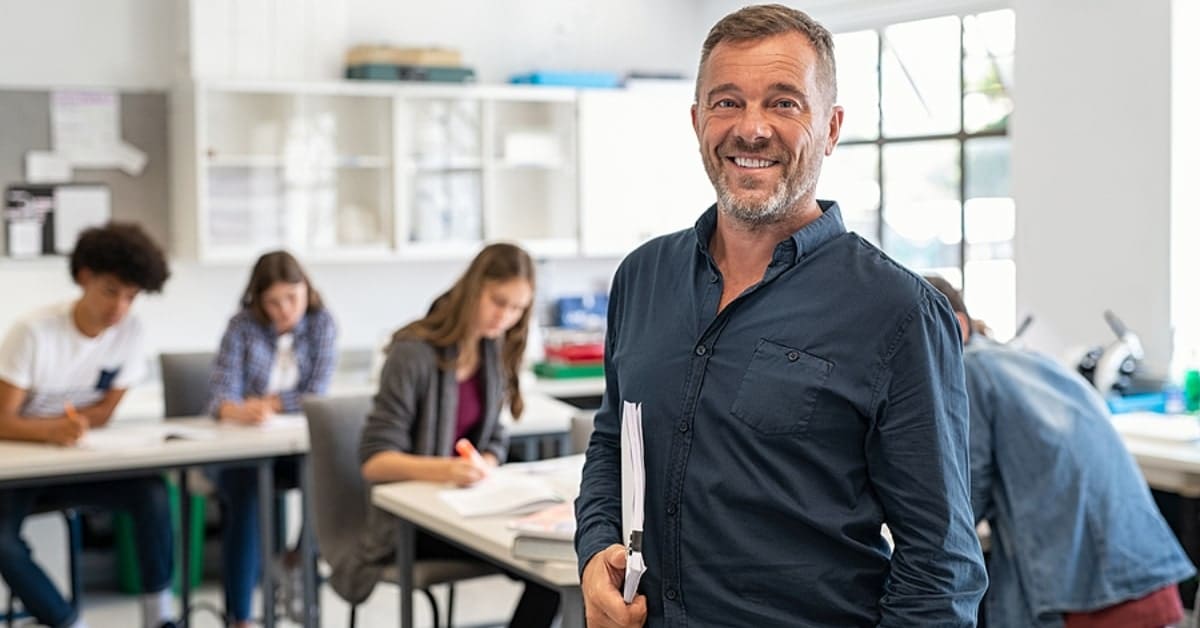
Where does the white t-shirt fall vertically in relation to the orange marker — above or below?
above

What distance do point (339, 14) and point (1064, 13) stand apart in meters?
2.97

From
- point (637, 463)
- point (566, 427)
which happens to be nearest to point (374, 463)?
point (566, 427)

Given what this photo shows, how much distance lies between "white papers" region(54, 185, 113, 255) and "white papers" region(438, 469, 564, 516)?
3.13 metres

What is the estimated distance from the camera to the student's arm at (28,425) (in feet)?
13.6

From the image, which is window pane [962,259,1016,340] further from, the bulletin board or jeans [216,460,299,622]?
the bulletin board

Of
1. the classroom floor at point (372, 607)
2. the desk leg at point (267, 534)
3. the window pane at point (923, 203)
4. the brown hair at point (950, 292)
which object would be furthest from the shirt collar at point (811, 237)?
the window pane at point (923, 203)

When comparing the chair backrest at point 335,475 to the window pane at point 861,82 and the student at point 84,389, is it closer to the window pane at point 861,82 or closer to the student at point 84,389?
the student at point 84,389

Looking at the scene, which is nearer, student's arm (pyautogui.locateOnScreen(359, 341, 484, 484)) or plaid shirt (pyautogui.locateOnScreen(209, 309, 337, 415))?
student's arm (pyautogui.locateOnScreen(359, 341, 484, 484))

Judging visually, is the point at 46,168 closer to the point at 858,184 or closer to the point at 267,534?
the point at 267,534

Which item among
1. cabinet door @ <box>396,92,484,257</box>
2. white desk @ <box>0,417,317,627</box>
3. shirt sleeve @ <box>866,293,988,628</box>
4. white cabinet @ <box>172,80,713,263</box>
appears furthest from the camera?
cabinet door @ <box>396,92,484,257</box>

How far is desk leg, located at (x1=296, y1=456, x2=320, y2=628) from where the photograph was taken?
428 cm

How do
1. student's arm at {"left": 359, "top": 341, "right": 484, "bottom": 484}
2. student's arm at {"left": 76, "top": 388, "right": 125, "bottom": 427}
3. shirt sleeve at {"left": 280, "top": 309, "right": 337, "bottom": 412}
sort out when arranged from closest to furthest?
1. student's arm at {"left": 359, "top": 341, "right": 484, "bottom": 484}
2. student's arm at {"left": 76, "top": 388, "right": 125, "bottom": 427}
3. shirt sleeve at {"left": 280, "top": 309, "right": 337, "bottom": 412}

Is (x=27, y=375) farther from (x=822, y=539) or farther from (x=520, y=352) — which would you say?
(x=822, y=539)

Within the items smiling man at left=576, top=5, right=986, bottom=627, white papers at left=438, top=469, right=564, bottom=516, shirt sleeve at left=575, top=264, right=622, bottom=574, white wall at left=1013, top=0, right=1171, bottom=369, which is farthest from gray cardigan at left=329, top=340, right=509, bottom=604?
white wall at left=1013, top=0, right=1171, bottom=369
